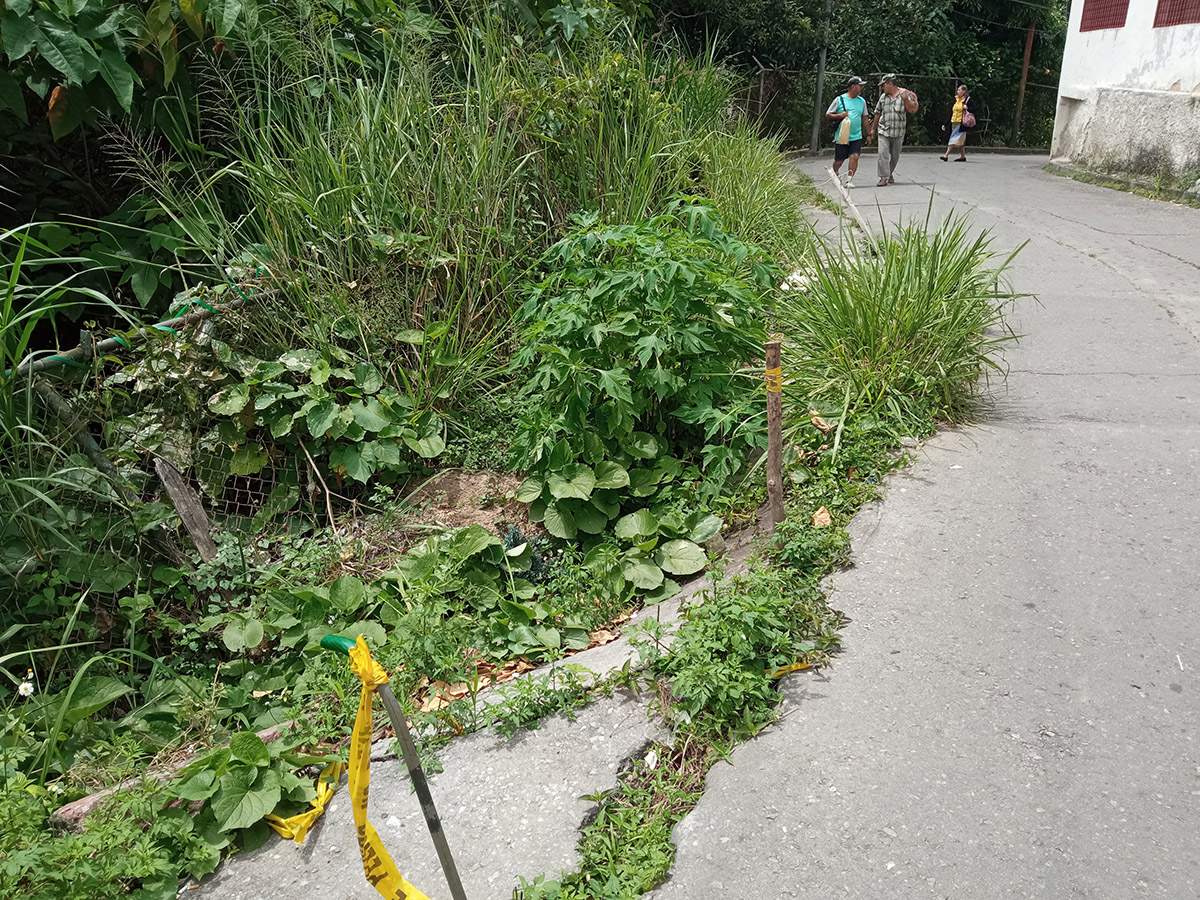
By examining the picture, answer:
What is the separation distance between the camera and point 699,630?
312 centimetres

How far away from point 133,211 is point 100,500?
1.95m

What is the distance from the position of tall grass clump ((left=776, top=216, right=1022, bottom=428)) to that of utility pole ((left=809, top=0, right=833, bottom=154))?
16.5 m

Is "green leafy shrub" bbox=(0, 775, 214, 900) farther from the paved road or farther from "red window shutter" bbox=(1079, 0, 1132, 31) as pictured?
"red window shutter" bbox=(1079, 0, 1132, 31)

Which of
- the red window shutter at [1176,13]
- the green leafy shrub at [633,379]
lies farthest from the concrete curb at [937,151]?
the green leafy shrub at [633,379]

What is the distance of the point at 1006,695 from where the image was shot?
2.94 metres

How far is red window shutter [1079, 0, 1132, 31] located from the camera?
14.1 meters

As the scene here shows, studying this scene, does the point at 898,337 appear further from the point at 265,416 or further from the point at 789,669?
the point at 265,416

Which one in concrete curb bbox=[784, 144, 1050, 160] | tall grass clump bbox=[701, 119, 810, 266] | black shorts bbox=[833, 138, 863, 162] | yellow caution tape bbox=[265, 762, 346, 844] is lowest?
yellow caution tape bbox=[265, 762, 346, 844]

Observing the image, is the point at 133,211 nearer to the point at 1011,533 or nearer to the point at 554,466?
the point at 554,466

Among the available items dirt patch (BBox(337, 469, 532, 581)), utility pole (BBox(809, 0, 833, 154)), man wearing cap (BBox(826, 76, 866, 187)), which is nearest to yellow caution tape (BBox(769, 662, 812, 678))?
dirt patch (BBox(337, 469, 532, 581))

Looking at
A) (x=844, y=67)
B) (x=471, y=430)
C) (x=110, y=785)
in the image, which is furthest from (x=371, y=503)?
(x=844, y=67)

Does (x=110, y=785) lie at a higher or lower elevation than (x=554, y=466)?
lower

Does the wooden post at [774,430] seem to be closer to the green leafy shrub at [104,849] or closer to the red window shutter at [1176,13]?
the green leafy shrub at [104,849]

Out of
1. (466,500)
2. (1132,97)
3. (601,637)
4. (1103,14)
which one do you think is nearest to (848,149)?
(1132,97)
